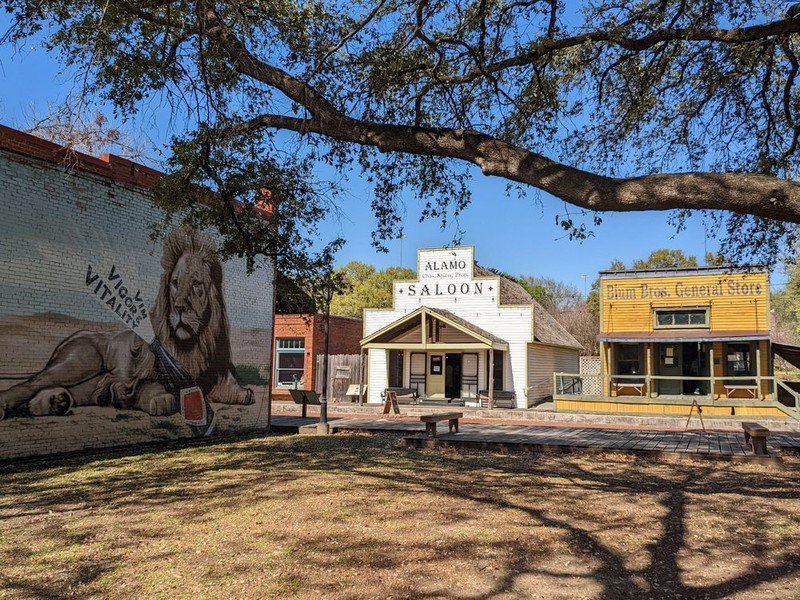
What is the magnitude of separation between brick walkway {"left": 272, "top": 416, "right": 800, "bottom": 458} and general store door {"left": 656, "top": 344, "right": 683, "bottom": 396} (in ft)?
28.8

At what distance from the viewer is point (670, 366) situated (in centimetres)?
2597

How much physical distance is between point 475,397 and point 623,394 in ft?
19.5

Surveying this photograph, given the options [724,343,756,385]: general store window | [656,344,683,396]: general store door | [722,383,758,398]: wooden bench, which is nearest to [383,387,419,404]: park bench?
[656,344,683,396]: general store door

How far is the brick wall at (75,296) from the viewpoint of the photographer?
34.9 feet

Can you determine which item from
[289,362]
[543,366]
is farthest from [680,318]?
[289,362]

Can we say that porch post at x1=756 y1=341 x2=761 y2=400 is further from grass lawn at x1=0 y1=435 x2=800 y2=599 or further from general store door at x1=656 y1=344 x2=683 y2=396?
grass lawn at x1=0 y1=435 x2=800 y2=599

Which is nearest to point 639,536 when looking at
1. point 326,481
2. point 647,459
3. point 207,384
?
point 326,481

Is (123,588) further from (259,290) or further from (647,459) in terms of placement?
(259,290)

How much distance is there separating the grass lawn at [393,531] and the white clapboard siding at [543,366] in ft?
52.6

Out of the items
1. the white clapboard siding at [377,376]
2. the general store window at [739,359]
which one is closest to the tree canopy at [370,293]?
the white clapboard siding at [377,376]

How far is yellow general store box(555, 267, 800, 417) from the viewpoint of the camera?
2325cm

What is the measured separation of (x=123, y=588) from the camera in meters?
4.87

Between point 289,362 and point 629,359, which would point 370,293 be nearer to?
point 289,362

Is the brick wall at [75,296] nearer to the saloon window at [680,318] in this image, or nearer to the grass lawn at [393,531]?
the grass lawn at [393,531]
